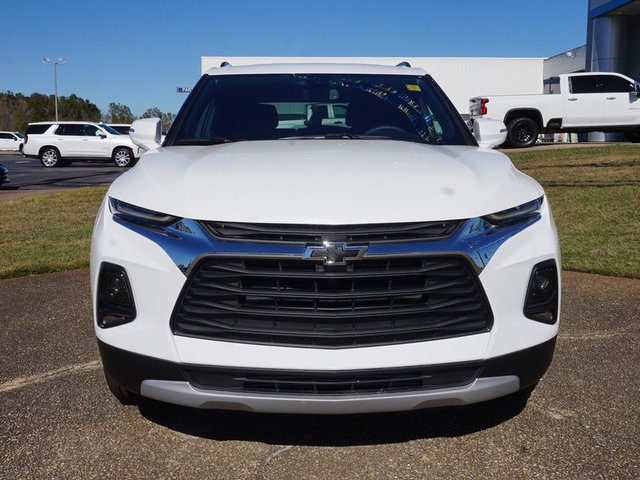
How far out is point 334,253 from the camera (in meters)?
2.25

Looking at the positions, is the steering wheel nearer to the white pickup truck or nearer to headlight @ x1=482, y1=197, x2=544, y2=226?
headlight @ x1=482, y1=197, x2=544, y2=226

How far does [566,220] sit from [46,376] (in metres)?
7.18

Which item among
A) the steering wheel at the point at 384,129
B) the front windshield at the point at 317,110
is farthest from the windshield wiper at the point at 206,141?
the steering wheel at the point at 384,129

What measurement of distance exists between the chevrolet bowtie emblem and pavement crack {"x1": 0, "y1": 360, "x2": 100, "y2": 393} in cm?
191

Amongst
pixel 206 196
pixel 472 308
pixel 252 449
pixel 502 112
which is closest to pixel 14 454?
pixel 252 449

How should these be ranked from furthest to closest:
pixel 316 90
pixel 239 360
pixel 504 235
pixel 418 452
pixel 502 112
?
pixel 502 112
pixel 316 90
pixel 418 452
pixel 504 235
pixel 239 360

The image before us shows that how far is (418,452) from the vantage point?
2592 millimetres

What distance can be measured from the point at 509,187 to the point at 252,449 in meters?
1.54

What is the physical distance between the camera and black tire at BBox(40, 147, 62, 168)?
25.6 metres

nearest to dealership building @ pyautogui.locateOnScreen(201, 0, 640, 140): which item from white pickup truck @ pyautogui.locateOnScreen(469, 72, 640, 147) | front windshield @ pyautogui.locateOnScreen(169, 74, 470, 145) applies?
white pickup truck @ pyautogui.locateOnScreen(469, 72, 640, 147)

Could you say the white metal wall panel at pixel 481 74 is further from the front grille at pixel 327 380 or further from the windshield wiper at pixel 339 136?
the front grille at pixel 327 380

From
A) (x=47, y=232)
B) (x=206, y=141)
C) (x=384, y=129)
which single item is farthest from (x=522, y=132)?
(x=206, y=141)

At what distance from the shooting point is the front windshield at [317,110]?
3.71 metres

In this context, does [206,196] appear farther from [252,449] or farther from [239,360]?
[252,449]
